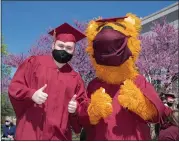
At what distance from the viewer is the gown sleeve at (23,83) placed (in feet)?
9.54

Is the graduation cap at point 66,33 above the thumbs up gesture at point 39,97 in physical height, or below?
above

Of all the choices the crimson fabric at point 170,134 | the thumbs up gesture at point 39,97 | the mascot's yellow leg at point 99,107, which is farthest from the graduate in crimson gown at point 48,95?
the crimson fabric at point 170,134

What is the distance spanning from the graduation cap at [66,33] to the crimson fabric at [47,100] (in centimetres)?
27

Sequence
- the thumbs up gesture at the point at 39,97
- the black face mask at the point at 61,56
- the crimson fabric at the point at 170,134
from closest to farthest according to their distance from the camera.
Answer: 1. the thumbs up gesture at the point at 39,97
2. the black face mask at the point at 61,56
3. the crimson fabric at the point at 170,134

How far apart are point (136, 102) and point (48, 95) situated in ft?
2.65

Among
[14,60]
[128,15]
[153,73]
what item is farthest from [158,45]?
[128,15]

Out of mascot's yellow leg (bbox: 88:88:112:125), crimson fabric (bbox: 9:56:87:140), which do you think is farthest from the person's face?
mascot's yellow leg (bbox: 88:88:112:125)

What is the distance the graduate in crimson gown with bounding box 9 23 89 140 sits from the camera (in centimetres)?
289

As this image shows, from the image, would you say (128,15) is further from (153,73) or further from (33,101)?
(153,73)

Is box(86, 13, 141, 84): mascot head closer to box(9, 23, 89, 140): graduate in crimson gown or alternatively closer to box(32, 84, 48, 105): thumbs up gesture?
box(9, 23, 89, 140): graduate in crimson gown

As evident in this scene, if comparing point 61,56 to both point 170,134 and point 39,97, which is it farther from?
point 170,134

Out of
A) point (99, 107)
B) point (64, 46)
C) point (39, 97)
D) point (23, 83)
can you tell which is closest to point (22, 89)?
point (23, 83)

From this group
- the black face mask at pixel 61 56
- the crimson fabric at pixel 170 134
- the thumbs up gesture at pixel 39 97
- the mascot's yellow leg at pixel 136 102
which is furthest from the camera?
the crimson fabric at pixel 170 134

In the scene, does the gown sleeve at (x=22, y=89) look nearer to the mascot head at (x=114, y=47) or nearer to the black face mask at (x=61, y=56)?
the black face mask at (x=61, y=56)
